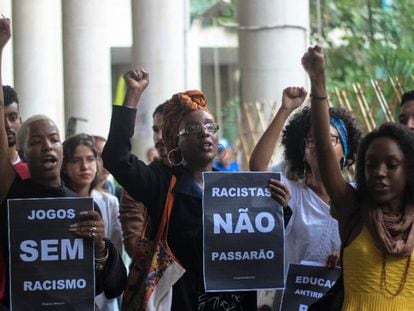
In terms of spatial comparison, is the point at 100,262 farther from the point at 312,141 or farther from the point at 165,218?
the point at 312,141

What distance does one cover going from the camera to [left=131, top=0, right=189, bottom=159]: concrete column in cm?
1744

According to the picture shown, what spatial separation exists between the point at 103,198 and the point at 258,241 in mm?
2831

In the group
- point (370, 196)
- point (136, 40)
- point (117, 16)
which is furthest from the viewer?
point (117, 16)

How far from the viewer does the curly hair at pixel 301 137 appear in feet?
21.5

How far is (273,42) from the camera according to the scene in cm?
1245

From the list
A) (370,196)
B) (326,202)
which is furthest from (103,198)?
(370,196)

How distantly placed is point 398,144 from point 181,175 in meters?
1.14

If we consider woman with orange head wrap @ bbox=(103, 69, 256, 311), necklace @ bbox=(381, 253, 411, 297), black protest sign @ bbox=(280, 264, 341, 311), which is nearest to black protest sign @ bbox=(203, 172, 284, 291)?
woman with orange head wrap @ bbox=(103, 69, 256, 311)

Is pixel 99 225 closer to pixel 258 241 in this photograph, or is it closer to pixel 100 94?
pixel 258 241

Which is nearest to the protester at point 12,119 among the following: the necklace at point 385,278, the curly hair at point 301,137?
the curly hair at point 301,137

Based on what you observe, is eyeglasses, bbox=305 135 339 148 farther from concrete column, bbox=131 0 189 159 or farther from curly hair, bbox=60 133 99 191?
concrete column, bbox=131 0 189 159

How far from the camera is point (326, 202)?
6.20m

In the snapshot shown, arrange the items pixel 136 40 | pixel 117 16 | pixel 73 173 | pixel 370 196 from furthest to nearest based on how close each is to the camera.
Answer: pixel 117 16 < pixel 136 40 < pixel 73 173 < pixel 370 196

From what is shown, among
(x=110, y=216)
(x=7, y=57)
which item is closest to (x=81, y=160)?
(x=110, y=216)
